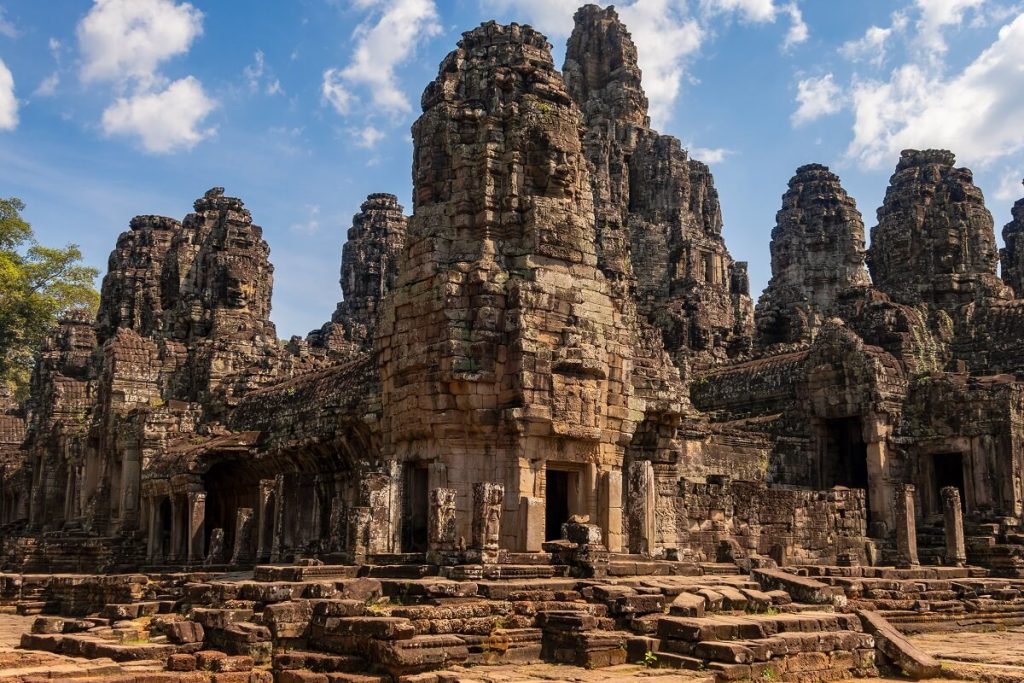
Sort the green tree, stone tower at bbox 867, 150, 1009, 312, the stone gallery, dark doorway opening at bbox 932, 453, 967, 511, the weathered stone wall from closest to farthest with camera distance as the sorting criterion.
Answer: the stone gallery, the weathered stone wall, dark doorway opening at bbox 932, 453, 967, 511, stone tower at bbox 867, 150, 1009, 312, the green tree

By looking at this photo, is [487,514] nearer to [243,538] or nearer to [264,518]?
[243,538]

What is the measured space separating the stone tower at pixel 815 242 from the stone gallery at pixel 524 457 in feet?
52.7

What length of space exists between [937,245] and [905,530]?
1659 centimetres

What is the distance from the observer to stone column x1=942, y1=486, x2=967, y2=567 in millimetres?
25844

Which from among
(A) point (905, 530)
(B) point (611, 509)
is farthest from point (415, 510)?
(A) point (905, 530)

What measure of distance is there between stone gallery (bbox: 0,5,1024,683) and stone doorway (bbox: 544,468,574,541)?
0.35 feet

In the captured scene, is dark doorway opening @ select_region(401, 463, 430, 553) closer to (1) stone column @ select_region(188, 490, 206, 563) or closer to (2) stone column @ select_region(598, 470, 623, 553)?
(2) stone column @ select_region(598, 470, 623, 553)

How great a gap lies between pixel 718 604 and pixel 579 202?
8583 millimetres

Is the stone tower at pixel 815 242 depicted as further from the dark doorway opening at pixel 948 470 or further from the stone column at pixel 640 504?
the stone column at pixel 640 504

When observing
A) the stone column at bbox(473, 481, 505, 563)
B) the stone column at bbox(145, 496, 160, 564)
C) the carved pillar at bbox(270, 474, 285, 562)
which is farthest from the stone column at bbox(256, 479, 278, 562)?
the stone column at bbox(473, 481, 505, 563)

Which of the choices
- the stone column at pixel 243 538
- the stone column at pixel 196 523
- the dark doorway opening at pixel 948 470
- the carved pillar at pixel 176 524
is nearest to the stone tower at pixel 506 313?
the stone column at pixel 243 538

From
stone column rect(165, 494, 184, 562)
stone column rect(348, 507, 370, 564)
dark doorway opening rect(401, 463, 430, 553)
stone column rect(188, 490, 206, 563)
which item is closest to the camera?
stone column rect(348, 507, 370, 564)

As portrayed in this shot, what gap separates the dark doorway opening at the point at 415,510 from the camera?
19.7m

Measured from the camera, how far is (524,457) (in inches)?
750
